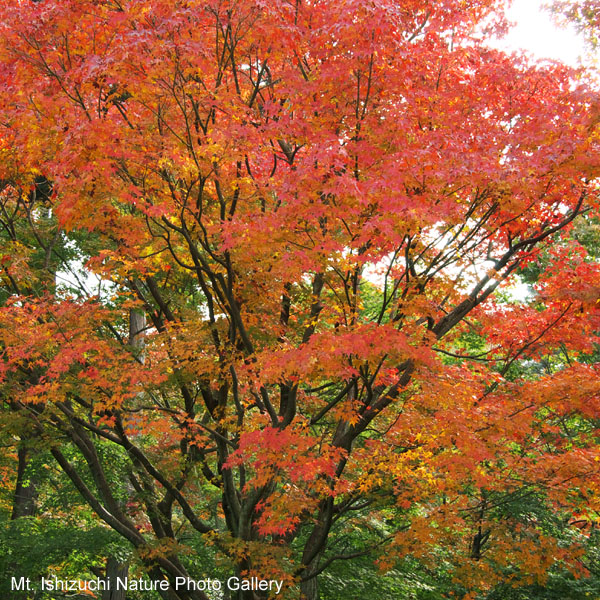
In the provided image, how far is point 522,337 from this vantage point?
25.4ft

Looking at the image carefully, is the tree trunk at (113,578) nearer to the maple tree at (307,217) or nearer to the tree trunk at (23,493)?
the maple tree at (307,217)

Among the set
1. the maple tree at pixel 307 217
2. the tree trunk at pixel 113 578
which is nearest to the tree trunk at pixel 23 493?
the tree trunk at pixel 113 578

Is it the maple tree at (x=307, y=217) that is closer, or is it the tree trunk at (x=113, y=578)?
the maple tree at (x=307, y=217)

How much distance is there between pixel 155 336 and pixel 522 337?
16.2 feet

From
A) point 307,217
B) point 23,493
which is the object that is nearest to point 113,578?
point 23,493

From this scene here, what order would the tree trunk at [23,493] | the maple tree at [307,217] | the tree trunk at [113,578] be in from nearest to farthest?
1. the maple tree at [307,217]
2. the tree trunk at [113,578]
3. the tree trunk at [23,493]

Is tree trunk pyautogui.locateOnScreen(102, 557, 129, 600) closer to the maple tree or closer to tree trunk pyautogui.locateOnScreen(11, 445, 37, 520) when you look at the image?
the maple tree

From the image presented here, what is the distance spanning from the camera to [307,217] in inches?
216

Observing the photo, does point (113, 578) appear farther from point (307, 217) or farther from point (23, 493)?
point (307, 217)

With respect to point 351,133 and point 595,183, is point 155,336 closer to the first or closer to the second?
point 351,133

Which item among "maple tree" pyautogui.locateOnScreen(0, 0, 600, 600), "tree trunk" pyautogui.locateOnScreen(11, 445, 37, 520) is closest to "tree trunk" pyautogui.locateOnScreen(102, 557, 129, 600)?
"maple tree" pyautogui.locateOnScreen(0, 0, 600, 600)

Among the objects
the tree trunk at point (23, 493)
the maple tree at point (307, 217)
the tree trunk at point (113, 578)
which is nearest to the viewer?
the maple tree at point (307, 217)

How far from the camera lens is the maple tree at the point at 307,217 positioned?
17.9ft

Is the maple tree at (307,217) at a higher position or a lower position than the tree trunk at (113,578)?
higher
